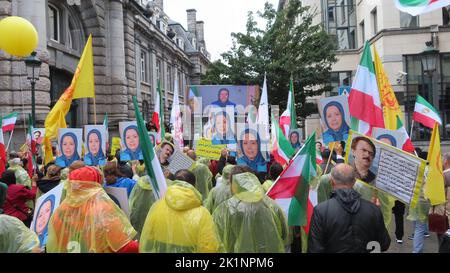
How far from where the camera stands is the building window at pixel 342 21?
30.6m

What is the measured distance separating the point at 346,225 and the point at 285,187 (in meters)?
1.23

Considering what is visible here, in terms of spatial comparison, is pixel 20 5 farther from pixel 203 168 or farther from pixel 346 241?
pixel 346 241

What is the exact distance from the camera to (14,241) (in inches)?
134

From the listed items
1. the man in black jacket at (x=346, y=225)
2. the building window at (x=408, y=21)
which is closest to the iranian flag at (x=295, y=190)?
the man in black jacket at (x=346, y=225)

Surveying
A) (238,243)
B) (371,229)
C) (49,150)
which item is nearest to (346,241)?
(371,229)

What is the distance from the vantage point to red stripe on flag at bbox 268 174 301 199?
4.93 m

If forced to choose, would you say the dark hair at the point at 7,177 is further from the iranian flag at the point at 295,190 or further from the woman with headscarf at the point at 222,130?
the woman with headscarf at the point at 222,130

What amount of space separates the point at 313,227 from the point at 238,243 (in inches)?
27.9

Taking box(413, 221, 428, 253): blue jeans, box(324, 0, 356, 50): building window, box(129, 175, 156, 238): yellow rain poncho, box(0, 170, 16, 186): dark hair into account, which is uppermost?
box(324, 0, 356, 50): building window

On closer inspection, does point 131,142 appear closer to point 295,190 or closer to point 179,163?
point 179,163

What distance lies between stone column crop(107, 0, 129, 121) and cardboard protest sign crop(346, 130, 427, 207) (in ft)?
62.1

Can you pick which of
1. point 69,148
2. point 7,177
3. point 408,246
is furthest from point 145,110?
point 7,177

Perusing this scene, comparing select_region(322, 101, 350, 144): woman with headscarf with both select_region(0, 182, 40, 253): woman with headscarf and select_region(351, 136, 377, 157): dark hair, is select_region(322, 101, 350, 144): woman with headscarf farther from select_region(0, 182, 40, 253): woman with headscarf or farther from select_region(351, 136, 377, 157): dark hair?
select_region(0, 182, 40, 253): woman with headscarf

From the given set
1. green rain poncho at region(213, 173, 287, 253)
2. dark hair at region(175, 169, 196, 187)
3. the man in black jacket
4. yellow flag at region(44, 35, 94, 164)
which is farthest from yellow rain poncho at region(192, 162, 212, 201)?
the man in black jacket
